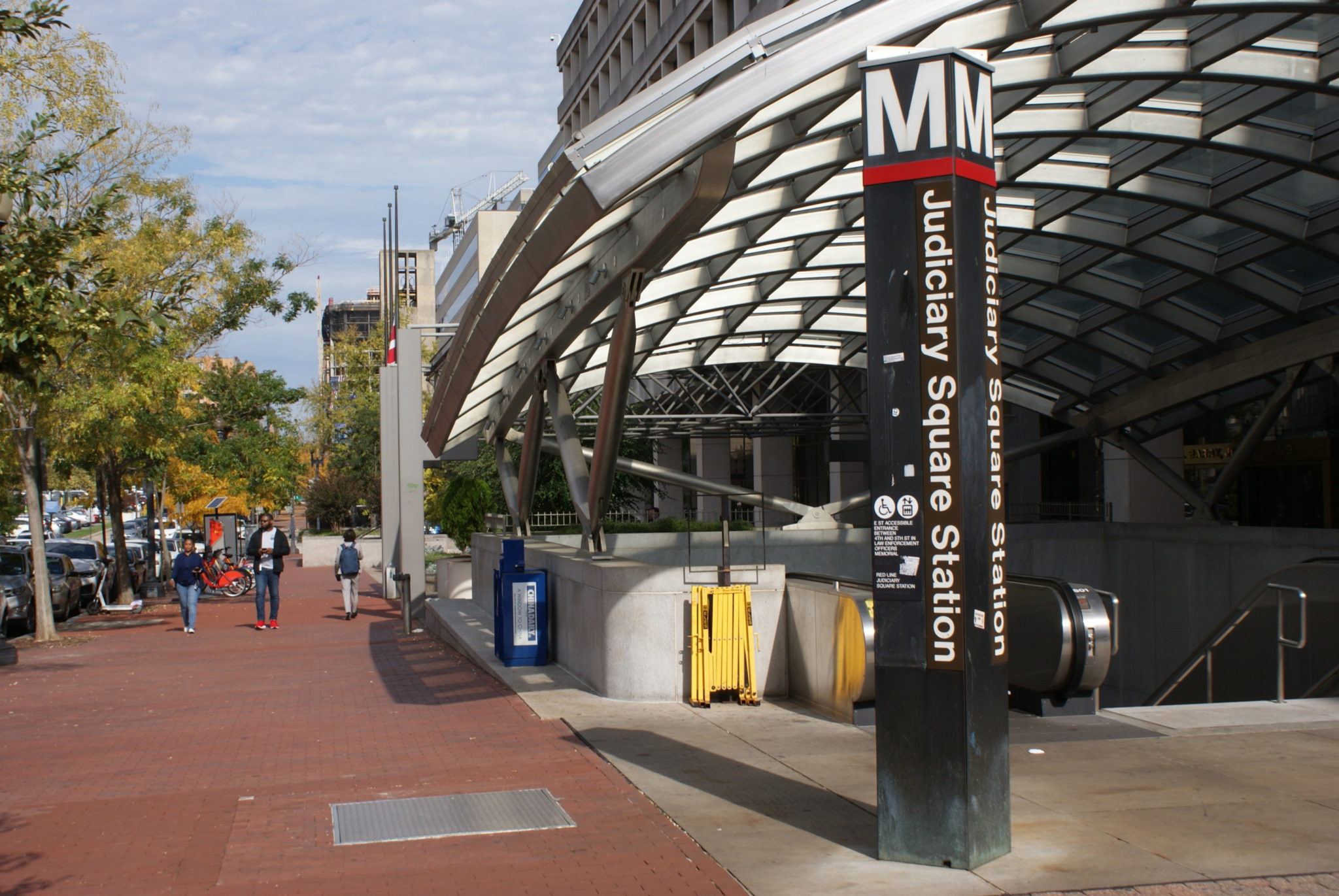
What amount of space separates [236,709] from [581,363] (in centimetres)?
1361

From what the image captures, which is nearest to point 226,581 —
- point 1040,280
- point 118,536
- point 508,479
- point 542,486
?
point 118,536

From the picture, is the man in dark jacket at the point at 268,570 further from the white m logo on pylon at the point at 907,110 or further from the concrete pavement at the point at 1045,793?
the white m logo on pylon at the point at 907,110

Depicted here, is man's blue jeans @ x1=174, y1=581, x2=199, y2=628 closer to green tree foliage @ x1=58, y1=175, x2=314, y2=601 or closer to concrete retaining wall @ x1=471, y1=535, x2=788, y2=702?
green tree foliage @ x1=58, y1=175, x2=314, y2=601

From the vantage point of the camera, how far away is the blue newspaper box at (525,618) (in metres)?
14.3

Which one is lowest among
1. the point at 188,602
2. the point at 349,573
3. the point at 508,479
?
the point at 188,602

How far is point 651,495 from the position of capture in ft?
170

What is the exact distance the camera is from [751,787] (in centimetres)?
812

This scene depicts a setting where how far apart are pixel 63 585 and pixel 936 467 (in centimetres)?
2303

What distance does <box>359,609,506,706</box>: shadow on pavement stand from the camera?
13094 millimetres

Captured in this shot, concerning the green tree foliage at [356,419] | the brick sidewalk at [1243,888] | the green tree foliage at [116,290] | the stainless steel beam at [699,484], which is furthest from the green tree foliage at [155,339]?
the green tree foliage at [356,419]

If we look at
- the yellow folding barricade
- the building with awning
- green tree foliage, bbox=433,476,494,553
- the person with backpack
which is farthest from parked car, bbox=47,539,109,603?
the yellow folding barricade

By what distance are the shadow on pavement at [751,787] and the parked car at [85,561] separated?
2078 centimetres

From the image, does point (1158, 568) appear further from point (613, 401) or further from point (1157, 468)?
point (613, 401)

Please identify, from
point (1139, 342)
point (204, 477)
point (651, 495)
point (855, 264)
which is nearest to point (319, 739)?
point (855, 264)
